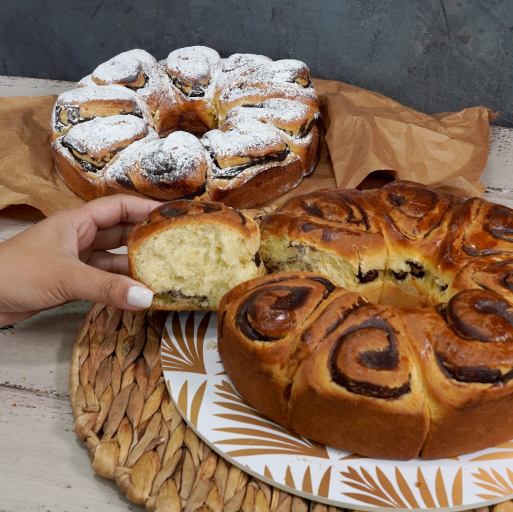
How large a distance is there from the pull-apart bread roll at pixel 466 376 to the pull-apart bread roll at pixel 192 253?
417 mm

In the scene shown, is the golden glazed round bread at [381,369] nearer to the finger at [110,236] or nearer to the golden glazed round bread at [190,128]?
the finger at [110,236]

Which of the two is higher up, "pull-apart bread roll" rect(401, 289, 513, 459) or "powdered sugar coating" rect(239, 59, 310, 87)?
"pull-apart bread roll" rect(401, 289, 513, 459)

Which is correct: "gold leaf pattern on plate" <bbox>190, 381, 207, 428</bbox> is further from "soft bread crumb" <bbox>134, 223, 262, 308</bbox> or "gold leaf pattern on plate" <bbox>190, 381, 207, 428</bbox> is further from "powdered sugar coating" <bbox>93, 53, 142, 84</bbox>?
"powdered sugar coating" <bbox>93, 53, 142, 84</bbox>

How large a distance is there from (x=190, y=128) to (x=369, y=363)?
169cm

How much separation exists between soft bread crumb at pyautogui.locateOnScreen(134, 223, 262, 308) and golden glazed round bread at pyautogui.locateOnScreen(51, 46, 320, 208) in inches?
24.3

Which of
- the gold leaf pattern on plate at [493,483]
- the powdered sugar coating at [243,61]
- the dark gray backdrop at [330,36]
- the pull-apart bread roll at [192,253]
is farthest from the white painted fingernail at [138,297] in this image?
the dark gray backdrop at [330,36]

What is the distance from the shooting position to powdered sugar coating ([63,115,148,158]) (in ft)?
6.53

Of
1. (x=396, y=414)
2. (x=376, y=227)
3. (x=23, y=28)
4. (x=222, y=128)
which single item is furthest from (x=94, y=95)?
(x=396, y=414)

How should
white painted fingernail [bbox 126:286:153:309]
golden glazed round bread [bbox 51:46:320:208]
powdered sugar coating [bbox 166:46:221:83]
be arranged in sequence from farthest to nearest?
powdered sugar coating [bbox 166:46:221:83]
golden glazed round bread [bbox 51:46:320:208]
white painted fingernail [bbox 126:286:153:309]

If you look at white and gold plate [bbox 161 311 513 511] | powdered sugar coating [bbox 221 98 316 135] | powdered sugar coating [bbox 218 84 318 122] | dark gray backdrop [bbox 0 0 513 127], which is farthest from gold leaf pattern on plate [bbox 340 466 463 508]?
dark gray backdrop [bbox 0 0 513 127]

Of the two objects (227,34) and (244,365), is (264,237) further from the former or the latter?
(227,34)

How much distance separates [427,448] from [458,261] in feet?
1.42

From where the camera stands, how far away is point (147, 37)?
2635 millimetres

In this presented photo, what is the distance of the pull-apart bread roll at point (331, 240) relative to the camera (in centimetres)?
133
